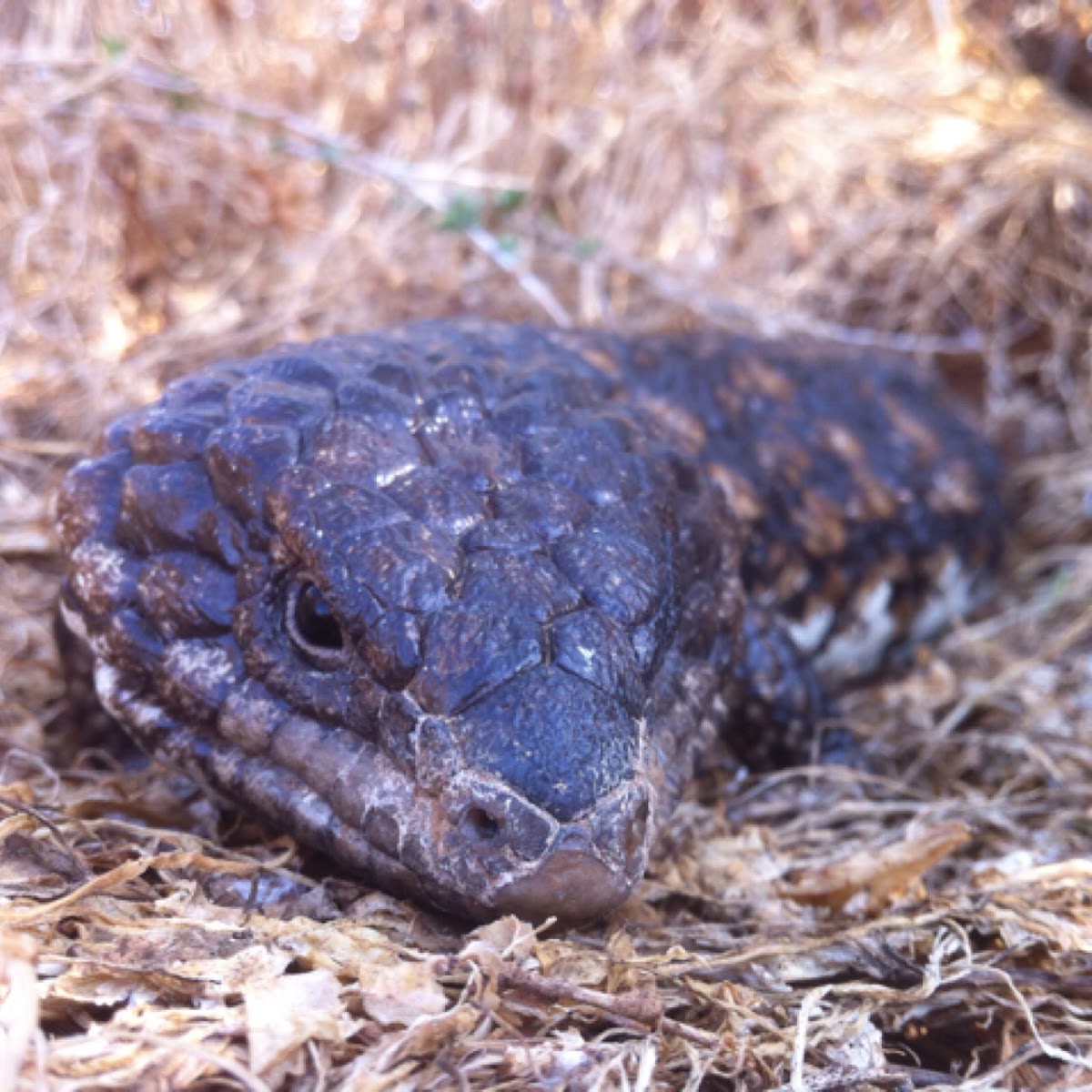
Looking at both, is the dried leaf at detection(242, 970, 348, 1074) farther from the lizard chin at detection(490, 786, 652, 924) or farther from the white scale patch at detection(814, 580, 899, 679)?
the white scale patch at detection(814, 580, 899, 679)

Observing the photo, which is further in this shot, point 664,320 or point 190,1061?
point 664,320

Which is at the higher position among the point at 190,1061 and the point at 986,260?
the point at 986,260

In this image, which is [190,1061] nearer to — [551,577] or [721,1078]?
[721,1078]

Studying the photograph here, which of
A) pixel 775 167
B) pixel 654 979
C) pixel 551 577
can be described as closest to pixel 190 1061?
pixel 654 979

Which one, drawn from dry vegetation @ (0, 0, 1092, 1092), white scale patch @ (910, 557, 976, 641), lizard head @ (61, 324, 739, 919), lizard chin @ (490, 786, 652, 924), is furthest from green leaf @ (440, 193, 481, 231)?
lizard chin @ (490, 786, 652, 924)

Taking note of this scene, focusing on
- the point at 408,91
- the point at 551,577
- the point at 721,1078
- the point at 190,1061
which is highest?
the point at 408,91

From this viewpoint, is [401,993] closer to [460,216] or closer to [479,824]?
[479,824]

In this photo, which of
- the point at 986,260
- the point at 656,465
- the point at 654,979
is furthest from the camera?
the point at 986,260

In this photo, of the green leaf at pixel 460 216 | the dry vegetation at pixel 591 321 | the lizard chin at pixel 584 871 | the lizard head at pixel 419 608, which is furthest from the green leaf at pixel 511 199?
the lizard chin at pixel 584 871

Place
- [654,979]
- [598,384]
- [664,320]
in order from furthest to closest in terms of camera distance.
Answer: [664,320] < [598,384] < [654,979]
